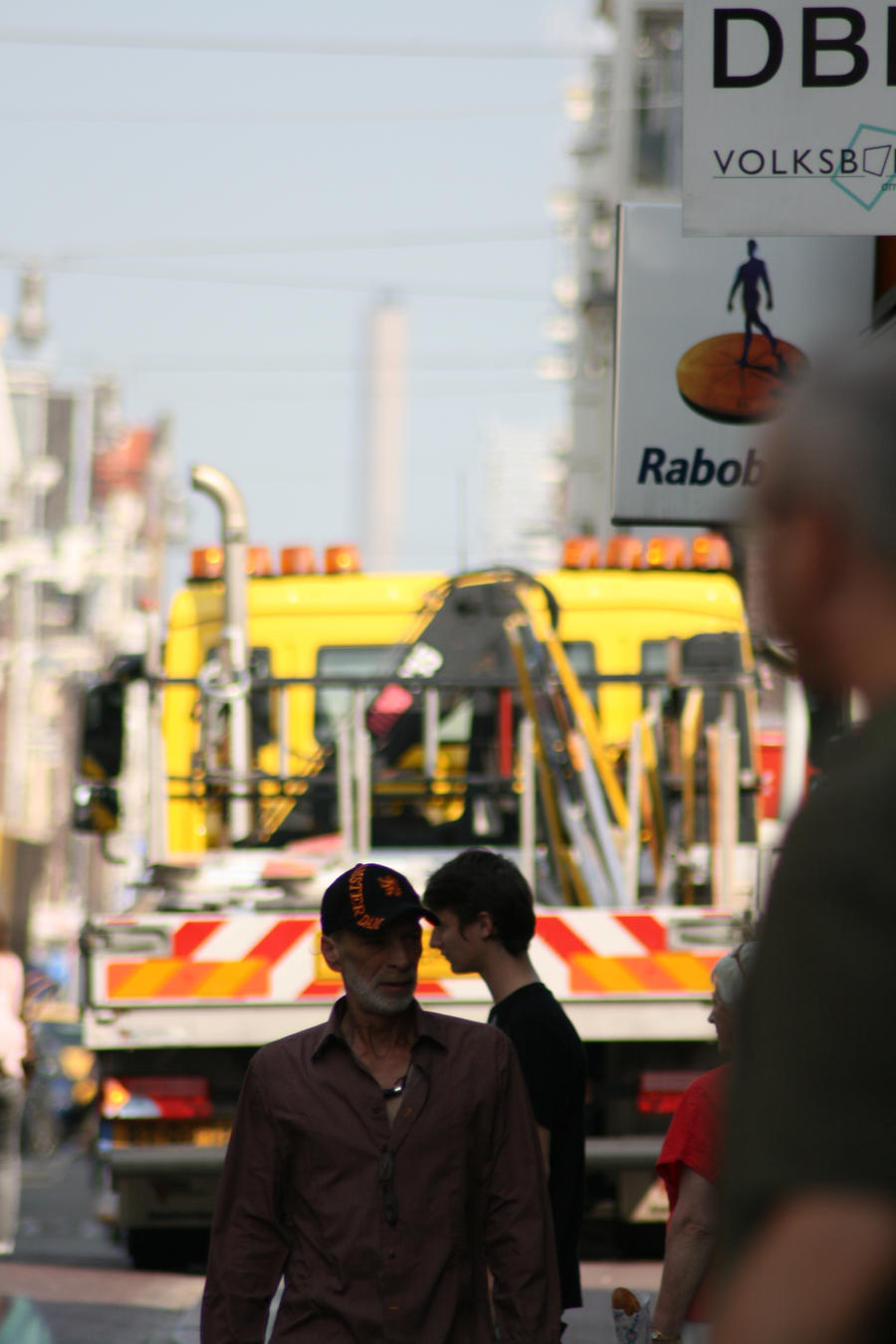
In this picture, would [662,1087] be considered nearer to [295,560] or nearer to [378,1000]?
[295,560]

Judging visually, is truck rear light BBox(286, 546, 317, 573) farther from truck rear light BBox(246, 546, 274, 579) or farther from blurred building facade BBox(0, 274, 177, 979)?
blurred building facade BBox(0, 274, 177, 979)

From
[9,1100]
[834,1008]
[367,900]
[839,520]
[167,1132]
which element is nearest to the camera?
[834,1008]

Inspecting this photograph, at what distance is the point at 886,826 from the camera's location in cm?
151

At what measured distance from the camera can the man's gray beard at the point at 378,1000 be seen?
13.5 ft

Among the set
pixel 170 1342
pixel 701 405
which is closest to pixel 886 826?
pixel 701 405

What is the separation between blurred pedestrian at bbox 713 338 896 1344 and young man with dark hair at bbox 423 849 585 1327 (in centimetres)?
324

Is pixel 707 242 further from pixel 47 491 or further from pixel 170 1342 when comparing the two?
pixel 47 491

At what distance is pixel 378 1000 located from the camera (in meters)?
4.11

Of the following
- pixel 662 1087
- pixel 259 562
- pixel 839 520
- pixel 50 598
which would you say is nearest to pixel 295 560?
pixel 259 562

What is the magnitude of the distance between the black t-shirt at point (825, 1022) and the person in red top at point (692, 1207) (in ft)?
9.23

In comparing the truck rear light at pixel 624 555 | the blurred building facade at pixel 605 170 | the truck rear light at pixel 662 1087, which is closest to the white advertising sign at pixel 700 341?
the truck rear light at pixel 662 1087

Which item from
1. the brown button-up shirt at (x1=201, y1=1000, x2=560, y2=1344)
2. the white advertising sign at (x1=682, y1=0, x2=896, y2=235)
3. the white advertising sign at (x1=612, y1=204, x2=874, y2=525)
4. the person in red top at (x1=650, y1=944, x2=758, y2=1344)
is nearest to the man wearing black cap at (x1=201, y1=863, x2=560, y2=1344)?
the brown button-up shirt at (x1=201, y1=1000, x2=560, y2=1344)

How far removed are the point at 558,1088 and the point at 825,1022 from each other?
3369mm

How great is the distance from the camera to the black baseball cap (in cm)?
418
